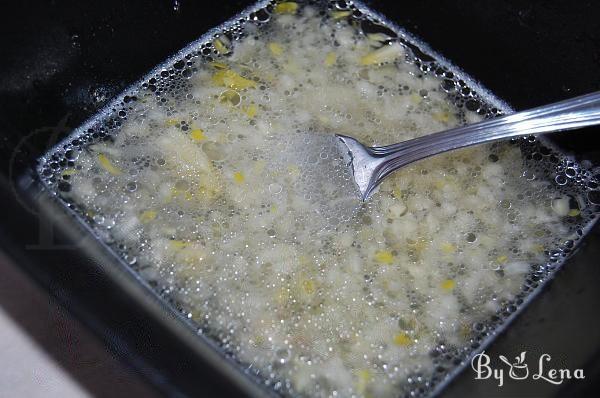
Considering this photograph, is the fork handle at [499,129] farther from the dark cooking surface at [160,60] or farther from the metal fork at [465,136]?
the dark cooking surface at [160,60]

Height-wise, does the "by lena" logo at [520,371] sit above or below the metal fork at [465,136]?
below

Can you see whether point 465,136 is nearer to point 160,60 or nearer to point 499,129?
point 499,129

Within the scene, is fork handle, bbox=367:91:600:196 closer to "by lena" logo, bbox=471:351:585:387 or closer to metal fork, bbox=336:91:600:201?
metal fork, bbox=336:91:600:201

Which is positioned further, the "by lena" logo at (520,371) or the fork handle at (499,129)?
the fork handle at (499,129)

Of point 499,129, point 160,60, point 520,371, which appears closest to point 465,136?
point 499,129

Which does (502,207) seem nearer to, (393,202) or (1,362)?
(393,202)

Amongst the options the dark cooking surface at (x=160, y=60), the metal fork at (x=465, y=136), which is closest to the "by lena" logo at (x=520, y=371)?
the dark cooking surface at (x=160, y=60)
